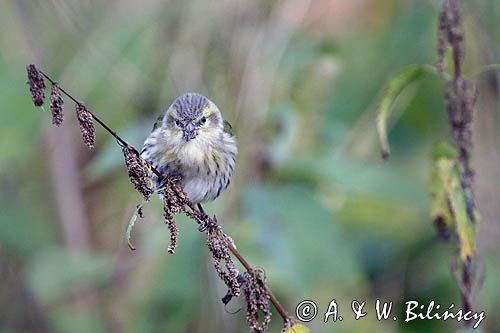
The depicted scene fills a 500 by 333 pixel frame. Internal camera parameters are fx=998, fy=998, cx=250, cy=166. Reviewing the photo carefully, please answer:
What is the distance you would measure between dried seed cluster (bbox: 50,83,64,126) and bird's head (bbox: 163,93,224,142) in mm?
1587

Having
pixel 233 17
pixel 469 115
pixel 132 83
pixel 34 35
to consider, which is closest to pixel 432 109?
pixel 233 17

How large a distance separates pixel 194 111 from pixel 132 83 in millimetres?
1706

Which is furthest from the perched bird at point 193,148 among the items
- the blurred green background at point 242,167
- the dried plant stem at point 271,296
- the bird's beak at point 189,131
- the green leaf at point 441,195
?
the dried plant stem at point 271,296

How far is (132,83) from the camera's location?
5.84 m

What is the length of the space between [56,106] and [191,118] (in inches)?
66.8

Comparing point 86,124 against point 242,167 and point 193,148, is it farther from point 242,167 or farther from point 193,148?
point 242,167

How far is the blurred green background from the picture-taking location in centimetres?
521

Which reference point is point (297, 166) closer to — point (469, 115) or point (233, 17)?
point (233, 17)

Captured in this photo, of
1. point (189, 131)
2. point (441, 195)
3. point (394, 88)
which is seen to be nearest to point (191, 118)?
point (189, 131)

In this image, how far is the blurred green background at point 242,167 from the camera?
17.1ft

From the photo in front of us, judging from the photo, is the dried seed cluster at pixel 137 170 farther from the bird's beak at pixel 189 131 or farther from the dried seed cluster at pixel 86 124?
the bird's beak at pixel 189 131

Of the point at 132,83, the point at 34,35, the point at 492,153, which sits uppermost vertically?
the point at 34,35

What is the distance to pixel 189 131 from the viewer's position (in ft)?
13.5

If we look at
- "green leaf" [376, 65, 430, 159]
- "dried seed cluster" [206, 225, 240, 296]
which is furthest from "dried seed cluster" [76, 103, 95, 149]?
"green leaf" [376, 65, 430, 159]
